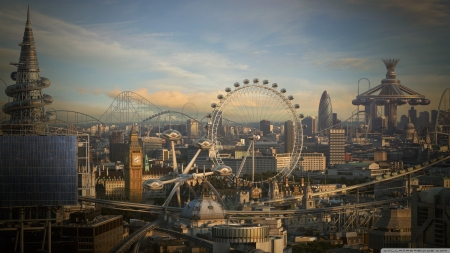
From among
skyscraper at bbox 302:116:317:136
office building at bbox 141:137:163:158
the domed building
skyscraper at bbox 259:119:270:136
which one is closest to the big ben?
the domed building

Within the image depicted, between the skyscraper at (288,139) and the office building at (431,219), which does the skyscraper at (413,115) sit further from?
the office building at (431,219)

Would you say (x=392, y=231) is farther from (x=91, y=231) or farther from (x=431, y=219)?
(x=91, y=231)

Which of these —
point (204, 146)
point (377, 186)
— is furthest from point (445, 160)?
point (204, 146)

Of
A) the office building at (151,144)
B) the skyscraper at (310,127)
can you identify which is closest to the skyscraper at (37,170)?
the office building at (151,144)

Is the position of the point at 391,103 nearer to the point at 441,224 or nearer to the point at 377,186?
the point at 377,186

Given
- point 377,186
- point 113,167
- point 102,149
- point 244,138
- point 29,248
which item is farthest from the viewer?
point 244,138

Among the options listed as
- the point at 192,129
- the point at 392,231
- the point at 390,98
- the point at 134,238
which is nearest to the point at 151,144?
the point at 192,129

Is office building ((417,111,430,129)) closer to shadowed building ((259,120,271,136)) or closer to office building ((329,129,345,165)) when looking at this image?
shadowed building ((259,120,271,136))
